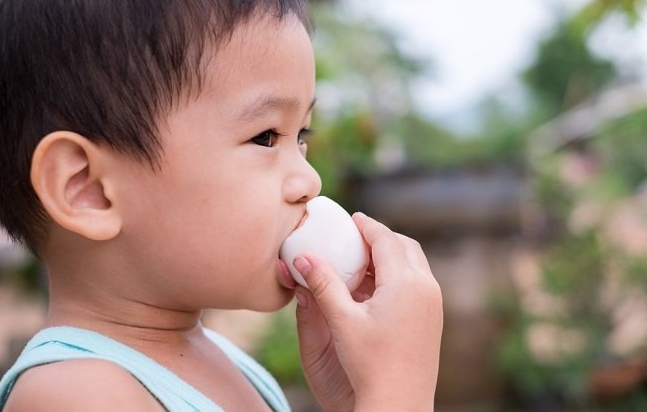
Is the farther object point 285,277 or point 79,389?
point 285,277

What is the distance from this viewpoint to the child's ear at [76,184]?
4.00ft

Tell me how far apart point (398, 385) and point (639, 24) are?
130cm

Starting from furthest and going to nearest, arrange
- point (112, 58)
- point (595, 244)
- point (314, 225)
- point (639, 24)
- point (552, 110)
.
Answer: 1. point (552, 110)
2. point (595, 244)
3. point (639, 24)
4. point (314, 225)
5. point (112, 58)

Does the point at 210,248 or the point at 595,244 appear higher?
the point at 595,244

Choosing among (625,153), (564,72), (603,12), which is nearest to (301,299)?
(603,12)

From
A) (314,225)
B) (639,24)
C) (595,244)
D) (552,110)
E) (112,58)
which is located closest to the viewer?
(112,58)

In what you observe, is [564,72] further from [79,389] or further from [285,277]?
[79,389]

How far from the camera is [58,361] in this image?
4.07 feet

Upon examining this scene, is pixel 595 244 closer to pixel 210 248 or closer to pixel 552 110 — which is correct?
pixel 210 248

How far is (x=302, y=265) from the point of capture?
132 centimetres

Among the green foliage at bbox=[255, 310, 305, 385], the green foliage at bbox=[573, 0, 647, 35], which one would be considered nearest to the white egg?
the green foliage at bbox=[573, 0, 647, 35]

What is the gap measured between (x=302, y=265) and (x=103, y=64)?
387mm

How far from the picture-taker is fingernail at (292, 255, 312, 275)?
4.32 ft

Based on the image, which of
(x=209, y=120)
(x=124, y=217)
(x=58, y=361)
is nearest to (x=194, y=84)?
(x=209, y=120)
